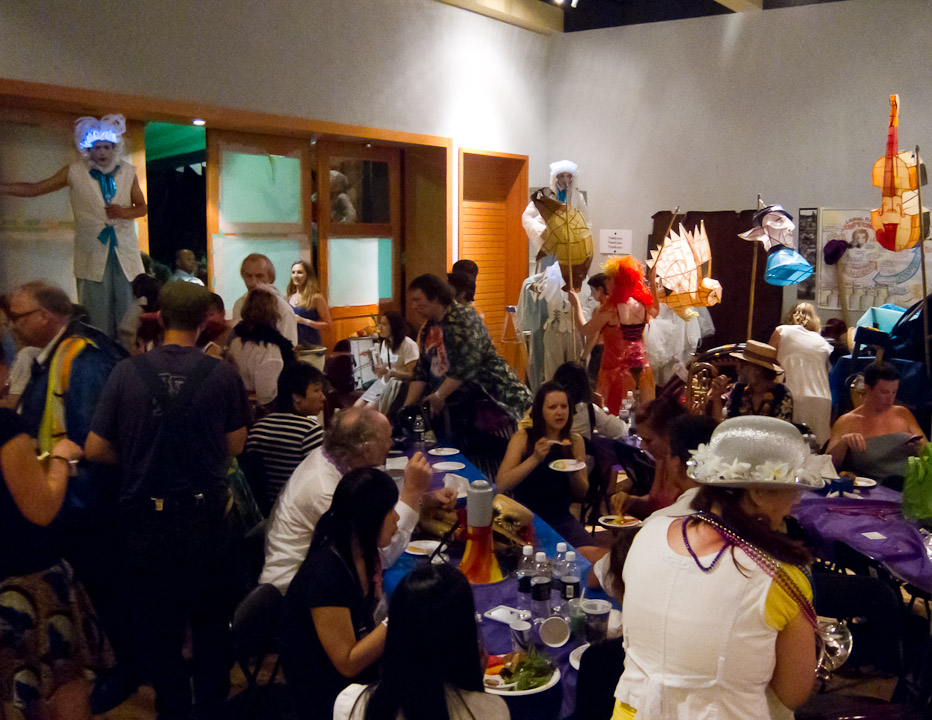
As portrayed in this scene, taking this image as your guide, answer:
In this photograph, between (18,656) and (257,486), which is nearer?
(18,656)

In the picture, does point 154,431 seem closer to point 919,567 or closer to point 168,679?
point 168,679

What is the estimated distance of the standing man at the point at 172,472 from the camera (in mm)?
2943

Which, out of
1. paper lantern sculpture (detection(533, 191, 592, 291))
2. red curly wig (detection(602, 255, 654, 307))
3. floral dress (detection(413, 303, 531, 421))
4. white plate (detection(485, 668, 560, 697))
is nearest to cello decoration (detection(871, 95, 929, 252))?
red curly wig (detection(602, 255, 654, 307))

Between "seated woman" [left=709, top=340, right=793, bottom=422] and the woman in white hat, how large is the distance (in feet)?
9.60

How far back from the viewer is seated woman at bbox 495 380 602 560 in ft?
13.1

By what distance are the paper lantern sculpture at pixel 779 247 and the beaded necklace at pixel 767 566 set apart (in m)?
4.96

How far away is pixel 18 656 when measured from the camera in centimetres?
273

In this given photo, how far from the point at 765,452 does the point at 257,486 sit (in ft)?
8.14

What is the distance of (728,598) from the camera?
1.76m

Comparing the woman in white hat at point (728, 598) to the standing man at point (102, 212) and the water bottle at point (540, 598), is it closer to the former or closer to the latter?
the water bottle at point (540, 598)

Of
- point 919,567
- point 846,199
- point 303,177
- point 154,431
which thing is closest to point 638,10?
point 846,199

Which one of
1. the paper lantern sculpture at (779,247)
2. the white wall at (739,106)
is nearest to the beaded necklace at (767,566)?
the paper lantern sculpture at (779,247)

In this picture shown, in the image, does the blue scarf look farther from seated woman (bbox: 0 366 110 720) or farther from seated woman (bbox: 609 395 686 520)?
seated woman (bbox: 609 395 686 520)

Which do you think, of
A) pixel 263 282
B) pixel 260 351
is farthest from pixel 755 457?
pixel 263 282
